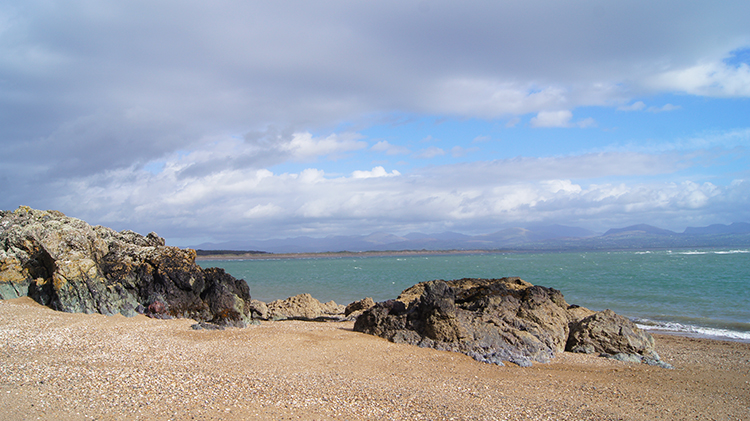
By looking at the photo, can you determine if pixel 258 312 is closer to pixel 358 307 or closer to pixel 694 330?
pixel 358 307

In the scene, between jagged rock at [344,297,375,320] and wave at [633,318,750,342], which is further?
jagged rock at [344,297,375,320]

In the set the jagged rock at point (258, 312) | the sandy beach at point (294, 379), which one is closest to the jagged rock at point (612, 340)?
the sandy beach at point (294, 379)

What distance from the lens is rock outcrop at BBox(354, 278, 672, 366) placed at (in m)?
10.4

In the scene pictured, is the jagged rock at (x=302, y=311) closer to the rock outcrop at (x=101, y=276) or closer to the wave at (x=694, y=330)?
the rock outcrop at (x=101, y=276)

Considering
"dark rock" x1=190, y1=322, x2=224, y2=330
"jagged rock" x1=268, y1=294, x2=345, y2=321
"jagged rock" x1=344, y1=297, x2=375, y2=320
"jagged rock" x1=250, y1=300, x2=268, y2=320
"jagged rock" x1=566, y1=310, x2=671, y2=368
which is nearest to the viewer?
"dark rock" x1=190, y1=322, x2=224, y2=330

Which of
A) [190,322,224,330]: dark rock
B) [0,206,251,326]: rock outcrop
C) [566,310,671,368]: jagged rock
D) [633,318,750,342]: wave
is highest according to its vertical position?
[0,206,251,326]: rock outcrop

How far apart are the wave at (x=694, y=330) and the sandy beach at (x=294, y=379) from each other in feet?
19.0

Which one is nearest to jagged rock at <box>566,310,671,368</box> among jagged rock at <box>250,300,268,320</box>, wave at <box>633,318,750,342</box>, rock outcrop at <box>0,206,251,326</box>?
wave at <box>633,318,750,342</box>

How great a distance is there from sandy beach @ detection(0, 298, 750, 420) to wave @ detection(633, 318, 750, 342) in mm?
5782

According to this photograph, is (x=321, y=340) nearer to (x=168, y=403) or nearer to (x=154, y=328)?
(x=154, y=328)

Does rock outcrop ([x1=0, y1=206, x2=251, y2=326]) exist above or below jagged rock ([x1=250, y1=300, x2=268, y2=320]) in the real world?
above

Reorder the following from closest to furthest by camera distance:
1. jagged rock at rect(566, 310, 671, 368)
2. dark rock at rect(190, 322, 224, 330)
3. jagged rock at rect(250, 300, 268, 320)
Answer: dark rock at rect(190, 322, 224, 330)
jagged rock at rect(566, 310, 671, 368)
jagged rock at rect(250, 300, 268, 320)

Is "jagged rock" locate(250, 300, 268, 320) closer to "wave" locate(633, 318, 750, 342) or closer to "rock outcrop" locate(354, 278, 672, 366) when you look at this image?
"rock outcrop" locate(354, 278, 672, 366)

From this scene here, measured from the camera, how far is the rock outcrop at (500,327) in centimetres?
1038
